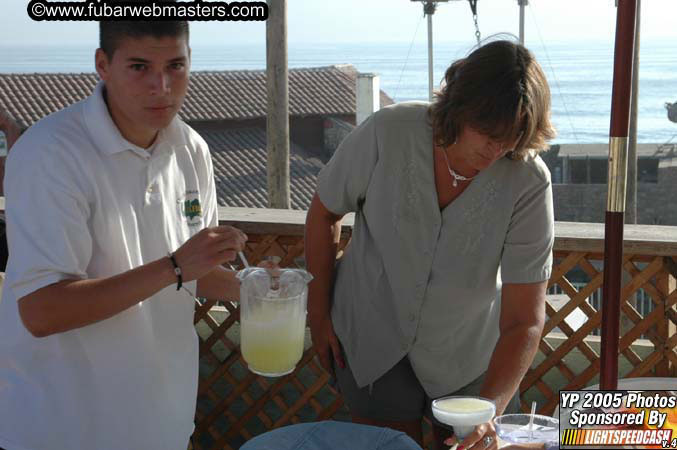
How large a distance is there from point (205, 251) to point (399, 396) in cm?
74

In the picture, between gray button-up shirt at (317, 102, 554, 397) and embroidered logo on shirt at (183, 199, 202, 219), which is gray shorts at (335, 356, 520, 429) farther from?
embroidered logo on shirt at (183, 199, 202, 219)

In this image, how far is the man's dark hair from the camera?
1664mm

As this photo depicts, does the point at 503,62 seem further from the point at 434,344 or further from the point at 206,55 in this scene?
the point at 206,55

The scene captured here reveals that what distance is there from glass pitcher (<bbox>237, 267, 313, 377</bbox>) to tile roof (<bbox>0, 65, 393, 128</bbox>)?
28.0m

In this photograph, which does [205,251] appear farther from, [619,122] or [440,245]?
[619,122]

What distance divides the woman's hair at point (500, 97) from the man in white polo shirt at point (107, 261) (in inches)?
21.6

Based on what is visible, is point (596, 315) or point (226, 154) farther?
point (226, 154)

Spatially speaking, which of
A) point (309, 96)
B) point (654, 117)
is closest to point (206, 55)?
point (654, 117)

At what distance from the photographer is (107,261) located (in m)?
1.69

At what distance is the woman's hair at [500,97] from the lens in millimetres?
1857

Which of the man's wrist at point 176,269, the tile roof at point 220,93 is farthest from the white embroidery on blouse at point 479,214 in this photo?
the tile roof at point 220,93

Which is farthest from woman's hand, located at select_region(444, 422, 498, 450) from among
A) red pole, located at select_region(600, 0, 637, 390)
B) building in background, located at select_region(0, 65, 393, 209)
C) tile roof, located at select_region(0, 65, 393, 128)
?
tile roof, located at select_region(0, 65, 393, 128)

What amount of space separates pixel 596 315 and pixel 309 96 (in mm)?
32701

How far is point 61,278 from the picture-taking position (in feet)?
5.28
